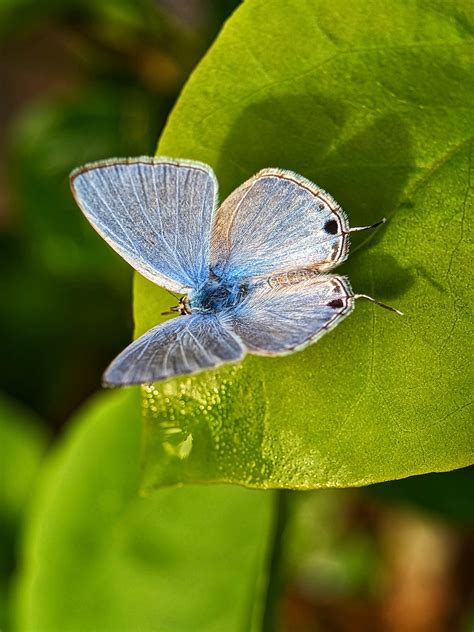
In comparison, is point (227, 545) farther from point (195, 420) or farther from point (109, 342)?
point (109, 342)

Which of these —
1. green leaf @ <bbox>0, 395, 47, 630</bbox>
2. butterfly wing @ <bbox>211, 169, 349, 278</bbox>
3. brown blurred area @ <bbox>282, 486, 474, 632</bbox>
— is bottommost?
brown blurred area @ <bbox>282, 486, 474, 632</bbox>

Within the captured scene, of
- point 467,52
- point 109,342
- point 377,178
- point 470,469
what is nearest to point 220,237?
point 377,178

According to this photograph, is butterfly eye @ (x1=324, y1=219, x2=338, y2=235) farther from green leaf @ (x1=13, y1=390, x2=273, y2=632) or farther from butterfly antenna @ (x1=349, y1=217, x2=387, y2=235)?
green leaf @ (x1=13, y1=390, x2=273, y2=632)

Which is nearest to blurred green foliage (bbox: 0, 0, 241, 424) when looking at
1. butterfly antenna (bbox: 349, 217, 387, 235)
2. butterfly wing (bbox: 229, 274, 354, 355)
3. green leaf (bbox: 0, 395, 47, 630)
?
green leaf (bbox: 0, 395, 47, 630)

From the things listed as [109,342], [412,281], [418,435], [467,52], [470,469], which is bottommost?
[109,342]

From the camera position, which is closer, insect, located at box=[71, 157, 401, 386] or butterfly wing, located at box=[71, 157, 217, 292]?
insect, located at box=[71, 157, 401, 386]

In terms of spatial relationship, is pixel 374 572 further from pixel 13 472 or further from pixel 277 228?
pixel 277 228

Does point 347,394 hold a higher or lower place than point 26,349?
higher
